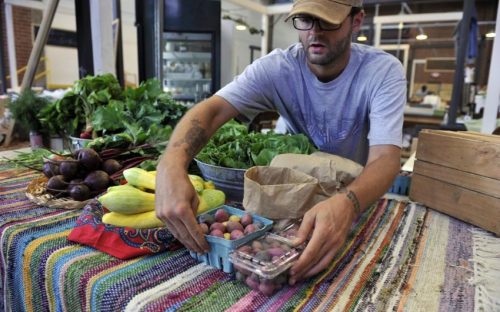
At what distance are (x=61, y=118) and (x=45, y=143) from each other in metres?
0.27

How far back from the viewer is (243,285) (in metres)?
0.68

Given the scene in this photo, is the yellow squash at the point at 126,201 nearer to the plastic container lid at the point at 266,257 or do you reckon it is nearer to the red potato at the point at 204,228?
the red potato at the point at 204,228

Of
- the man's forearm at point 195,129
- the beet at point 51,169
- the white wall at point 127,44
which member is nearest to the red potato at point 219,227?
the man's forearm at point 195,129

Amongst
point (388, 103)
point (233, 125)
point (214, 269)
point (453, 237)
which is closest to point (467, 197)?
point (453, 237)

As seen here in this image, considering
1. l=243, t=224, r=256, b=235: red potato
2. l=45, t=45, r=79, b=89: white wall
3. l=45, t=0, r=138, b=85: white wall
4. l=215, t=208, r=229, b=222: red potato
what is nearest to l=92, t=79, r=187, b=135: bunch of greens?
l=215, t=208, r=229, b=222: red potato

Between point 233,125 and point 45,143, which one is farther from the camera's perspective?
point 45,143

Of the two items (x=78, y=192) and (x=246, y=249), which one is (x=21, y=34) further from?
(x=246, y=249)

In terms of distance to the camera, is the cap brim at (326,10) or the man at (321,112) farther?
the cap brim at (326,10)

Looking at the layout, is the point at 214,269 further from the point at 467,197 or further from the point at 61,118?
the point at 61,118

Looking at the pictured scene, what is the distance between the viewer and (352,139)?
1.30 m

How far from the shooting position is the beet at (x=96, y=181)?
109 centimetres

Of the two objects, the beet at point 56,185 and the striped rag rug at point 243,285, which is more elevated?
the beet at point 56,185

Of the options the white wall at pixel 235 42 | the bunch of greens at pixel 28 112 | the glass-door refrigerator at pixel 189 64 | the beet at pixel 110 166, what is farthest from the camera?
the white wall at pixel 235 42

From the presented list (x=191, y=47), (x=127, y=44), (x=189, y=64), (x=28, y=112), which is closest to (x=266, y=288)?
(x=28, y=112)
